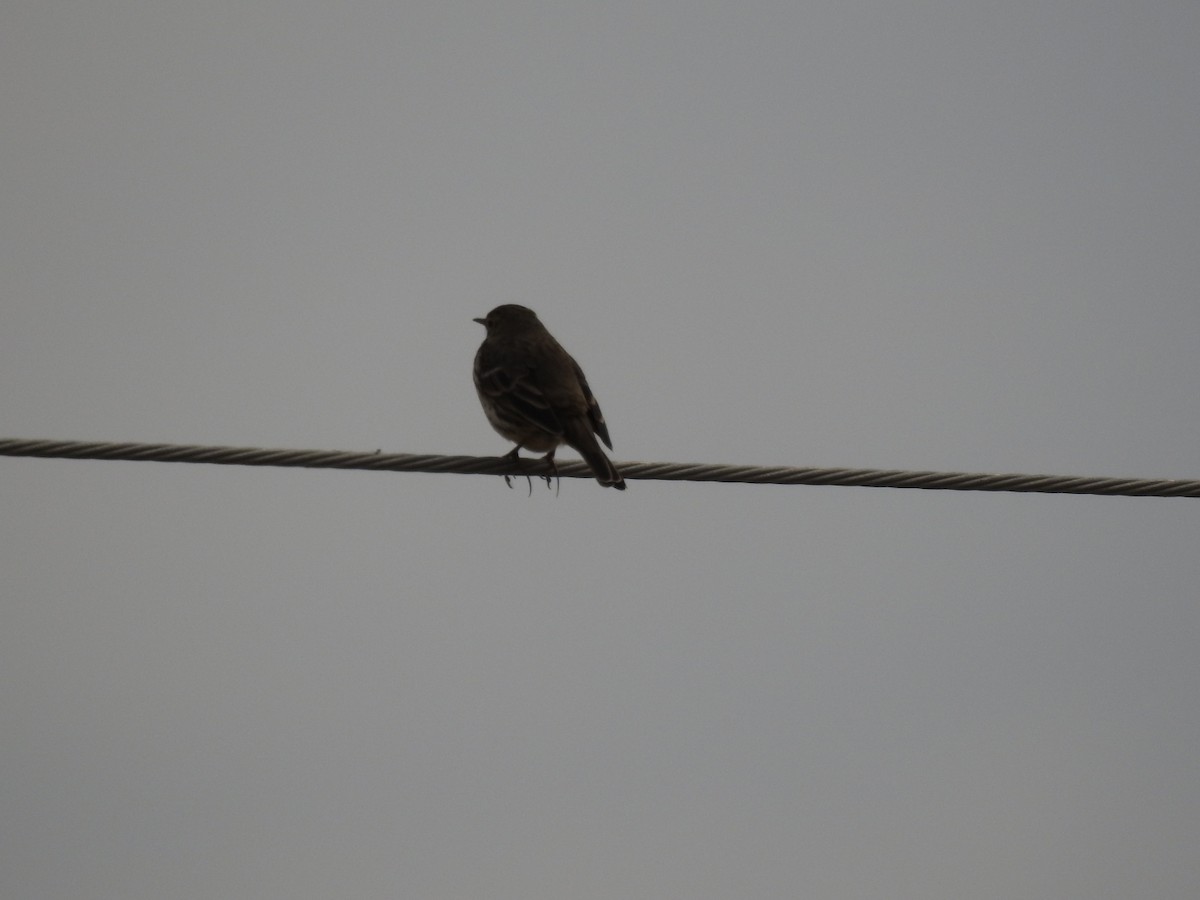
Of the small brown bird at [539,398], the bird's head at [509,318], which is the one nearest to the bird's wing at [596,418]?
the small brown bird at [539,398]

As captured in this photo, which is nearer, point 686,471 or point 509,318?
point 686,471

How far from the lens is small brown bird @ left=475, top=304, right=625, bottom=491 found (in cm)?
841

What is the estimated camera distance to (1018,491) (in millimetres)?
6605

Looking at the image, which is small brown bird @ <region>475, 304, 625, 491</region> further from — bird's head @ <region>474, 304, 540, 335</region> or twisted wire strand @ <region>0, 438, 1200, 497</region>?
twisted wire strand @ <region>0, 438, 1200, 497</region>

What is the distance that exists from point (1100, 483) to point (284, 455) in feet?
11.8

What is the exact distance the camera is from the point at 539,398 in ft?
28.6

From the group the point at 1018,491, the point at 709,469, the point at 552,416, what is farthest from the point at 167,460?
the point at 1018,491

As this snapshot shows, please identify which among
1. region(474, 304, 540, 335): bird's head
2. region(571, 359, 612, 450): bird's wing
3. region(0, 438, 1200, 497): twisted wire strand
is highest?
region(474, 304, 540, 335): bird's head

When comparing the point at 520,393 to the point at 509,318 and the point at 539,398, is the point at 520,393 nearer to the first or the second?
the point at 539,398

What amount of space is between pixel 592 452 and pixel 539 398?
84 cm

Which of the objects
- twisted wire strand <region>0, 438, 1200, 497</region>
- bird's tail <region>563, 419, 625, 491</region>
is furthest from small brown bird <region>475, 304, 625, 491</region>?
twisted wire strand <region>0, 438, 1200, 497</region>

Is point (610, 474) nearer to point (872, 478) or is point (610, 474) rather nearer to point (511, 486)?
point (511, 486)

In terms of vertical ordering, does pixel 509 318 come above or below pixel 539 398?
above

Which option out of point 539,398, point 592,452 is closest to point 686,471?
point 592,452
